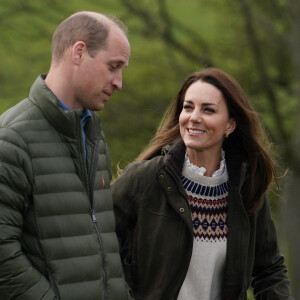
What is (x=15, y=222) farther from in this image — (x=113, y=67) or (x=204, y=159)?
(x=204, y=159)

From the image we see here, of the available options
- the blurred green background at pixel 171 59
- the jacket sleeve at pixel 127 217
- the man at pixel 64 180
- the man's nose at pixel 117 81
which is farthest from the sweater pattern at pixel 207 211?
the blurred green background at pixel 171 59

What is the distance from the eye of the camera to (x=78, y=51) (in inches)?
133

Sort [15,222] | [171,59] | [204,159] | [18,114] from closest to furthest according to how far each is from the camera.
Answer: [15,222] → [18,114] → [204,159] → [171,59]

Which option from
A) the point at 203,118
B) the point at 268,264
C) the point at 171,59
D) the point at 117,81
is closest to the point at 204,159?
the point at 203,118

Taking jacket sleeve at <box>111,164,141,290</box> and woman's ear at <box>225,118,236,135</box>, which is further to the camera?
woman's ear at <box>225,118,236,135</box>

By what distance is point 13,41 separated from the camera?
37.9ft

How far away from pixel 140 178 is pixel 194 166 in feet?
0.99

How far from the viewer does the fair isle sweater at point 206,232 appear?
4117mm

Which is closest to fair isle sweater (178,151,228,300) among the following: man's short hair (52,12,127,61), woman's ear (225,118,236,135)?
woman's ear (225,118,236,135)

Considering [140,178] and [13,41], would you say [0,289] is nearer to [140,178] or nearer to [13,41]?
[140,178]

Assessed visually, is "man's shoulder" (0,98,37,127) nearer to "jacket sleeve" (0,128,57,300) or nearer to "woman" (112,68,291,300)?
"jacket sleeve" (0,128,57,300)

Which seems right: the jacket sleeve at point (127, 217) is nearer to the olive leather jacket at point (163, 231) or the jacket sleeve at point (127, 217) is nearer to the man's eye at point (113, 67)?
the olive leather jacket at point (163, 231)

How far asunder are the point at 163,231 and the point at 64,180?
952 millimetres

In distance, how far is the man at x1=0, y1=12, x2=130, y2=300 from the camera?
314cm
